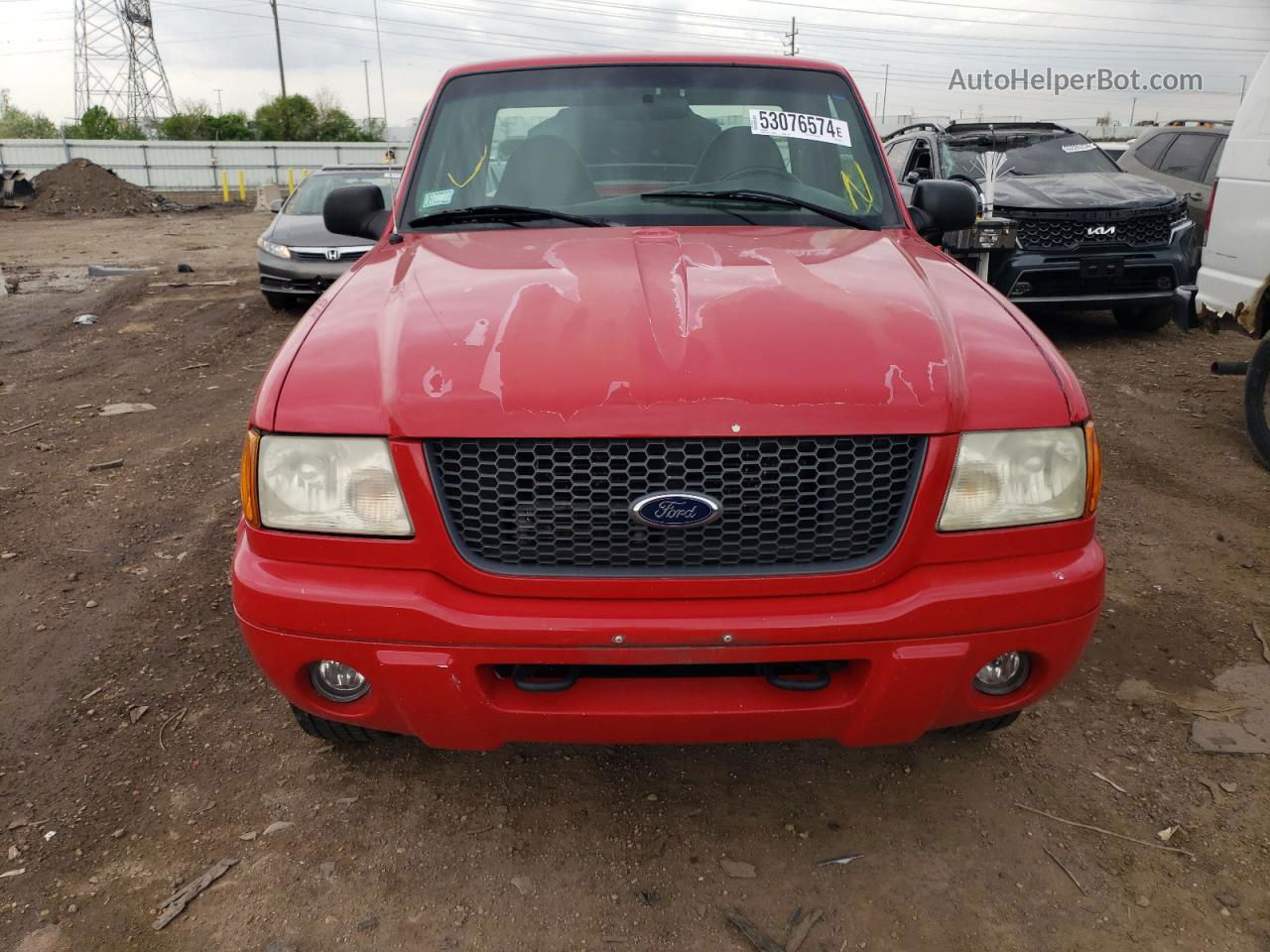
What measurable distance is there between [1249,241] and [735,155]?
3.47 m

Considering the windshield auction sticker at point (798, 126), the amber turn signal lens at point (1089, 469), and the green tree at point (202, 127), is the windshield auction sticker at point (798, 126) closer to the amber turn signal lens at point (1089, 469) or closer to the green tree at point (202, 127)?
the amber turn signal lens at point (1089, 469)

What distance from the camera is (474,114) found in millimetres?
3352

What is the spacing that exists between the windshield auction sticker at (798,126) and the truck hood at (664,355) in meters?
0.91

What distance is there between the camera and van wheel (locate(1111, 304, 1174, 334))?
324 inches

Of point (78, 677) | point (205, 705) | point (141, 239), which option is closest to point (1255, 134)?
point (205, 705)

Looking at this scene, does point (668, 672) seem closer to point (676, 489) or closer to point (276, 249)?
point (676, 489)

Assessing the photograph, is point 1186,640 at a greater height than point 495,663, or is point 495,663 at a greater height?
point 495,663

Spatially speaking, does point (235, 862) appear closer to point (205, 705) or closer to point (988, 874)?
point (205, 705)

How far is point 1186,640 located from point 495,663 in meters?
2.63

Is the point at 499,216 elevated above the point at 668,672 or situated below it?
above

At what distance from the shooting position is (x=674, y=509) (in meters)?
1.91

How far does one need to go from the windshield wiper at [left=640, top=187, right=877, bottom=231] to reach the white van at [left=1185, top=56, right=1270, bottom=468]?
3158mm

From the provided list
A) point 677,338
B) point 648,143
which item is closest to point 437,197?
point 648,143

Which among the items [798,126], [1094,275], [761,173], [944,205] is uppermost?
[798,126]
